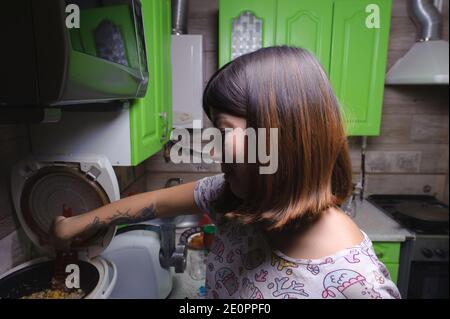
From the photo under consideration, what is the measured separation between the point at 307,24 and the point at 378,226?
63 centimetres

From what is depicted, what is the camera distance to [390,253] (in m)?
0.91

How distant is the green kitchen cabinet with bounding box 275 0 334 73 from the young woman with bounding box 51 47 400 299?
1.59 feet

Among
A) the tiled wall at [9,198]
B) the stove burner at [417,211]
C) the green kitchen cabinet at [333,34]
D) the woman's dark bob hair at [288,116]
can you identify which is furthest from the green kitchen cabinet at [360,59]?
the tiled wall at [9,198]

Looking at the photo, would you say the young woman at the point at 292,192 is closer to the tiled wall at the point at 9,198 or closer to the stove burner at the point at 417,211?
the tiled wall at the point at 9,198

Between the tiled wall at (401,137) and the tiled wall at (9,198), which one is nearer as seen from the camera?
the tiled wall at (9,198)

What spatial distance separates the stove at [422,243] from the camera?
869 millimetres

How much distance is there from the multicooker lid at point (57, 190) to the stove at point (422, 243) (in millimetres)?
776

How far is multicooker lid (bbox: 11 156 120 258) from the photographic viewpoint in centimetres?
54

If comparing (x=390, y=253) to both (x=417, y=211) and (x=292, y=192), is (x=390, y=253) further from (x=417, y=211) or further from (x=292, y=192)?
(x=292, y=192)

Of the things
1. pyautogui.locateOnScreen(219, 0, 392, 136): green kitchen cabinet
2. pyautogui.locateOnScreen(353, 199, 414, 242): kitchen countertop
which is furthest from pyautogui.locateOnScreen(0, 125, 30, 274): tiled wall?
pyautogui.locateOnScreen(353, 199, 414, 242): kitchen countertop

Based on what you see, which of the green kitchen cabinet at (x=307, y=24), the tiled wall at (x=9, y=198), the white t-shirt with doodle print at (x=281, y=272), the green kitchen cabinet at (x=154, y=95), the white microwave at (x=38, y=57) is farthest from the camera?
the green kitchen cabinet at (x=307, y=24)

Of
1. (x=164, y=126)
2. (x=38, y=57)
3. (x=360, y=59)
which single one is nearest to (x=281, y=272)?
(x=38, y=57)

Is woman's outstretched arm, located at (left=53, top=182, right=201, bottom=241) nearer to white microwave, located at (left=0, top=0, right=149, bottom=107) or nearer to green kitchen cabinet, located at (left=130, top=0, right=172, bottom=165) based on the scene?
green kitchen cabinet, located at (left=130, top=0, right=172, bottom=165)
